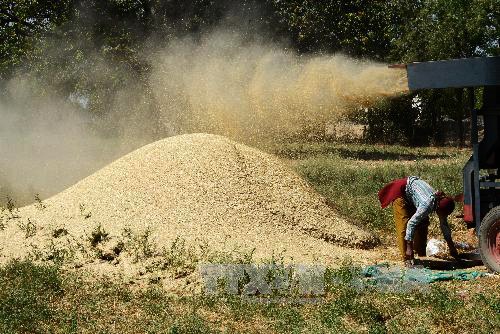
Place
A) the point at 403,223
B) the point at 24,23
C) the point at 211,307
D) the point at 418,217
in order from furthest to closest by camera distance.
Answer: the point at 24,23, the point at 403,223, the point at 418,217, the point at 211,307

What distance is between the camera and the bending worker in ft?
27.3

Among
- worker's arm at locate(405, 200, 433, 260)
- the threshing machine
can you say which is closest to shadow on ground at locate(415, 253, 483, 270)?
worker's arm at locate(405, 200, 433, 260)

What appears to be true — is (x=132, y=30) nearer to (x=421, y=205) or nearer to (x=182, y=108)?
(x=182, y=108)

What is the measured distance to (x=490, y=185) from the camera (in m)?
7.85

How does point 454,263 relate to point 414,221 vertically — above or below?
below

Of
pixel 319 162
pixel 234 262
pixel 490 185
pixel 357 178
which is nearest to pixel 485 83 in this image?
pixel 490 185

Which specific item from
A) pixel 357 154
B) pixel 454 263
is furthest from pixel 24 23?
pixel 454 263

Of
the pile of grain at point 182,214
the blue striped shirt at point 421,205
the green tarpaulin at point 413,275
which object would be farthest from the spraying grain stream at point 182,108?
the green tarpaulin at point 413,275

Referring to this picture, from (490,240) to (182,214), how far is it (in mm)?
3854

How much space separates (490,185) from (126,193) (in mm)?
4822

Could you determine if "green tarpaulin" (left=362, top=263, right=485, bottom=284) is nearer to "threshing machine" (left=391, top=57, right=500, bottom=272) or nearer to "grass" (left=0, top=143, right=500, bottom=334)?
"grass" (left=0, top=143, right=500, bottom=334)

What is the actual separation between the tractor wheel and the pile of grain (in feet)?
6.00

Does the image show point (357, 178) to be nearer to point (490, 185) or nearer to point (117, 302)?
point (490, 185)

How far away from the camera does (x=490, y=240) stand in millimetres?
7754
